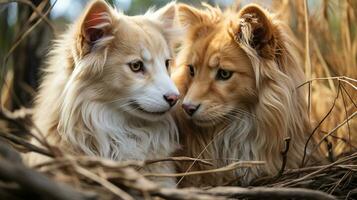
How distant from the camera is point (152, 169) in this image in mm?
3408

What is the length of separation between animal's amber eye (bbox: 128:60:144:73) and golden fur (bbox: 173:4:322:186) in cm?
32

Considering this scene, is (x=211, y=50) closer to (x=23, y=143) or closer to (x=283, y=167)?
(x=283, y=167)

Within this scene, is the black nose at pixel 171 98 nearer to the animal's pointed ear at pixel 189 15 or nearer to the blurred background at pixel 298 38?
the animal's pointed ear at pixel 189 15

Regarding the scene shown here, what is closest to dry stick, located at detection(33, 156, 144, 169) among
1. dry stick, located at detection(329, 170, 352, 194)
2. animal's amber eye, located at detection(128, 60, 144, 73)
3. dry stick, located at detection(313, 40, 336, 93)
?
animal's amber eye, located at detection(128, 60, 144, 73)

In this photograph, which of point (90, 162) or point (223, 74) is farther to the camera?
point (223, 74)

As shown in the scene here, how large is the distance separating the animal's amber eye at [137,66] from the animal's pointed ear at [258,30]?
64 cm

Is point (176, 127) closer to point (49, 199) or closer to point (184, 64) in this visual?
point (184, 64)

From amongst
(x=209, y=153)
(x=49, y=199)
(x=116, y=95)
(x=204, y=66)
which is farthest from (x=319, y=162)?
(x=49, y=199)

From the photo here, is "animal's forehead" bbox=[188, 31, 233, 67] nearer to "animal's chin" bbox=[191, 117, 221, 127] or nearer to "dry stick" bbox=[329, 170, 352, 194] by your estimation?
"animal's chin" bbox=[191, 117, 221, 127]

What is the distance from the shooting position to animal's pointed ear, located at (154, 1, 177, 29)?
12.7 feet

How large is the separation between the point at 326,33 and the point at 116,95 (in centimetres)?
230

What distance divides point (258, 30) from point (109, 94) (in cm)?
94

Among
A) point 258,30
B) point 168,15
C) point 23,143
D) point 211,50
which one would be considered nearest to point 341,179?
point 258,30

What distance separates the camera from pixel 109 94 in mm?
3420
